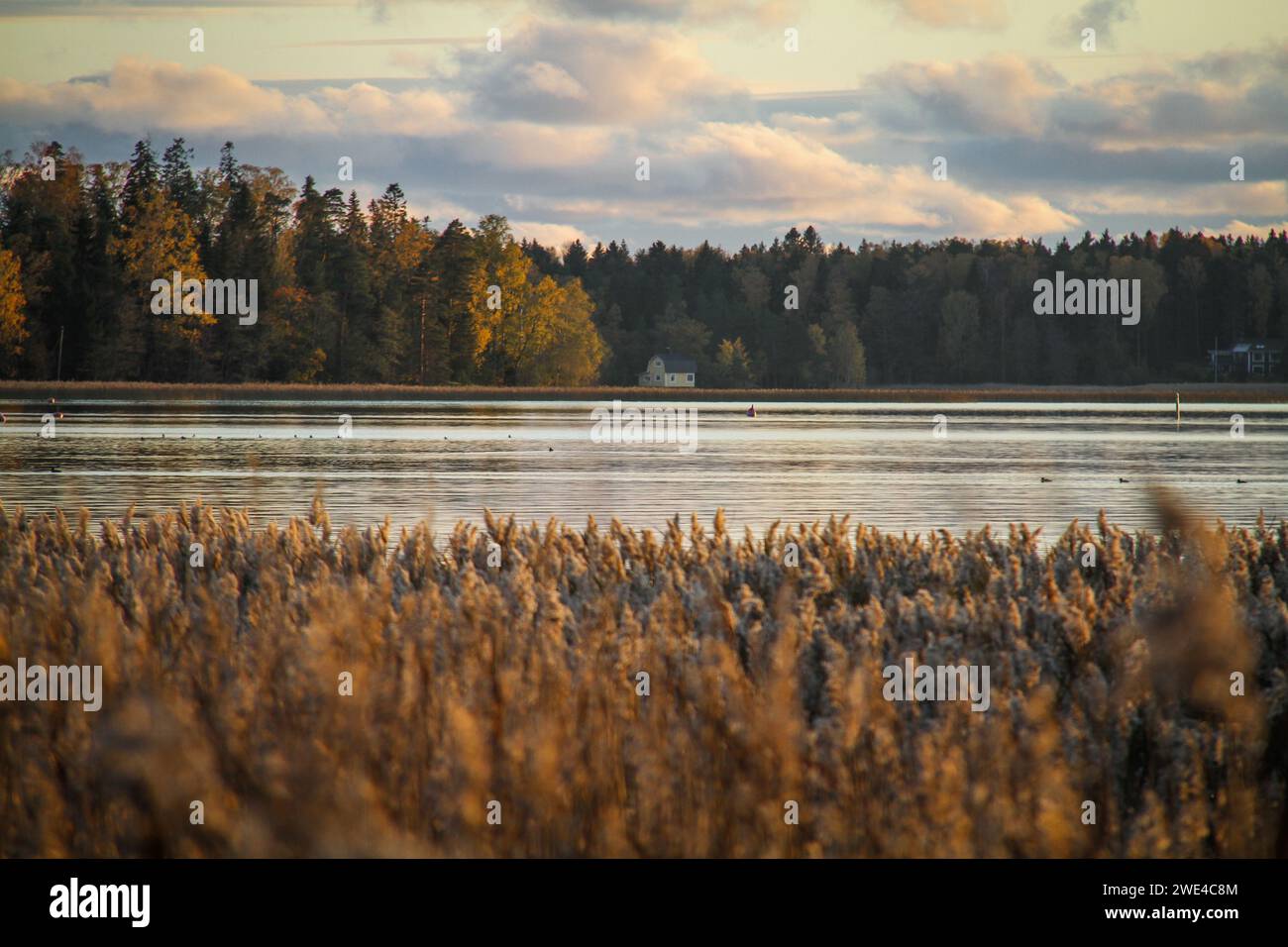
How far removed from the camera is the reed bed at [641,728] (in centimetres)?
586

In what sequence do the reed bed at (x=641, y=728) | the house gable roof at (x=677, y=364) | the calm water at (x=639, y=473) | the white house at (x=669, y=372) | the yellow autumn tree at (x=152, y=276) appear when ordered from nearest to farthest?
the reed bed at (x=641, y=728)
the calm water at (x=639, y=473)
the yellow autumn tree at (x=152, y=276)
the white house at (x=669, y=372)
the house gable roof at (x=677, y=364)

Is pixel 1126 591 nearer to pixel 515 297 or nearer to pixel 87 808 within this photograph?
pixel 87 808

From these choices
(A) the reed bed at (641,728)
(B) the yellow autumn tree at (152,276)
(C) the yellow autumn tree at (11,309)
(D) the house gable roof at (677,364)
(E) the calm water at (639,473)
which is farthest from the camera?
(D) the house gable roof at (677,364)

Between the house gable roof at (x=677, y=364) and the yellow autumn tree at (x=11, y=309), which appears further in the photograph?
the house gable roof at (x=677, y=364)

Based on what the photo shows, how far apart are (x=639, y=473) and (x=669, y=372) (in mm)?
145958

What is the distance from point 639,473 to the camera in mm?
34094

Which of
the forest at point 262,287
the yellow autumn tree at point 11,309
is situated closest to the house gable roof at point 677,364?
the forest at point 262,287

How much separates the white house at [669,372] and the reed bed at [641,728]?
167130 millimetres

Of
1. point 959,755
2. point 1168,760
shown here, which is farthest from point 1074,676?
point 959,755

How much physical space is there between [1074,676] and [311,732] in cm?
516

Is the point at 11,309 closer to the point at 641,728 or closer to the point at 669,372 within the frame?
the point at 669,372

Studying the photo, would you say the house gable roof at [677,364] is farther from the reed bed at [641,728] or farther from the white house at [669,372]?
the reed bed at [641,728]

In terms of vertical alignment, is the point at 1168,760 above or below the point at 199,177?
below

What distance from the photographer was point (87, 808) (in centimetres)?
655
